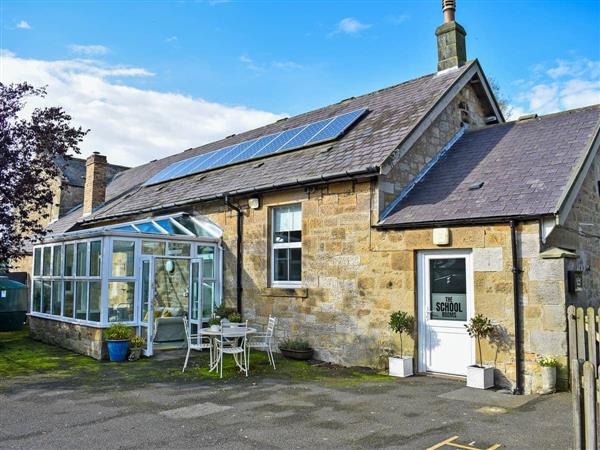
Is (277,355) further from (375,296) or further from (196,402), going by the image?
(196,402)

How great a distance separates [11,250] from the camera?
489 inches

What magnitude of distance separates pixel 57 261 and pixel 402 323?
966 cm

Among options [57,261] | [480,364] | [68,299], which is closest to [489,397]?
[480,364]

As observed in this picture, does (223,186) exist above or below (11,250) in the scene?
above

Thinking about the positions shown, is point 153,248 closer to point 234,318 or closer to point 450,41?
point 234,318

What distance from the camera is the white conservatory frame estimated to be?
37.4ft

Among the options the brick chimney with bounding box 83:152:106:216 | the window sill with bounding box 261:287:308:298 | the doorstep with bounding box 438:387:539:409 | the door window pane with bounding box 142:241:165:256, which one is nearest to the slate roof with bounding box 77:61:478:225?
the brick chimney with bounding box 83:152:106:216

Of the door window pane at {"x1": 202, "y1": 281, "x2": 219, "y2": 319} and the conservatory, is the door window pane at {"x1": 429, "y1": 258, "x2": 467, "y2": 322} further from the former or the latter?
the door window pane at {"x1": 202, "y1": 281, "x2": 219, "y2": 319}

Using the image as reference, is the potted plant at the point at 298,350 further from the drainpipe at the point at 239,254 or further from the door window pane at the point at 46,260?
the door window pane at the point at 46,260

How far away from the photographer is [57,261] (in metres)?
13.8

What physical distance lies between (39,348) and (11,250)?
8.59 ft

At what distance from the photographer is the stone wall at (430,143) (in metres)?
10.4

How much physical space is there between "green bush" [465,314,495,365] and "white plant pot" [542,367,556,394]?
963mm

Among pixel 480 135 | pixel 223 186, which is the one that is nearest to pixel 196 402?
pixel 223 186
